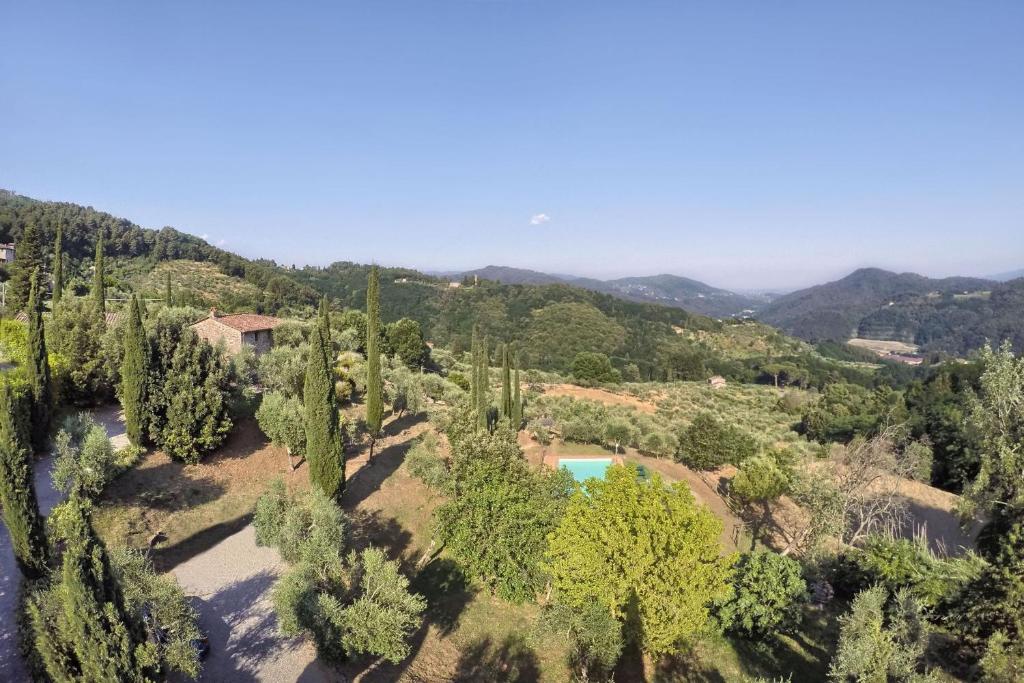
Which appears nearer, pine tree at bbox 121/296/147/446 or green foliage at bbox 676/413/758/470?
pine tree at bbox 121/296/147/446

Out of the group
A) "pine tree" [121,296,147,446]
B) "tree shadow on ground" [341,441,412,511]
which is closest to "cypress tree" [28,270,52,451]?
"pine tree" [121,296,147,446]

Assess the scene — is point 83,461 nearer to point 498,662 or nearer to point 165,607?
point 165,607

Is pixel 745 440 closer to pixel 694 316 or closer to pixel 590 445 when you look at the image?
pixel 590 445

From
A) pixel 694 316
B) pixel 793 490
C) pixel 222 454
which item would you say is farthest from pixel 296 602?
pixel 694 316

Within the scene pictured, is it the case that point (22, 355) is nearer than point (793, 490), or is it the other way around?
point (22, 355)

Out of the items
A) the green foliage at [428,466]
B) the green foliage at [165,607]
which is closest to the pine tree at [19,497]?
the green foliage at [165,607]

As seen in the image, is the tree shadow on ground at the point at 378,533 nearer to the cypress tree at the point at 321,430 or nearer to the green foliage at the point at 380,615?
the cypress tree at the point at 321,430

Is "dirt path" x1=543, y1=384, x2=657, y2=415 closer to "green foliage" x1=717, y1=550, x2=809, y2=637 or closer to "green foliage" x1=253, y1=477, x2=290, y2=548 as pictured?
"green foliage" x1=717, y1=550, x2=809, y2=637
